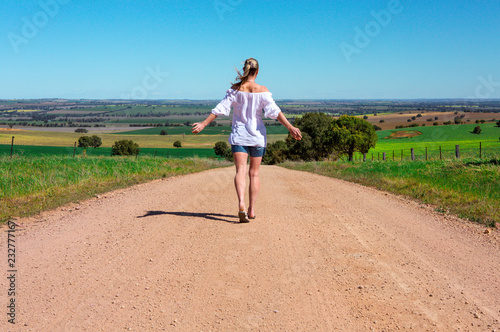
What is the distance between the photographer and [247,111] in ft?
20.9

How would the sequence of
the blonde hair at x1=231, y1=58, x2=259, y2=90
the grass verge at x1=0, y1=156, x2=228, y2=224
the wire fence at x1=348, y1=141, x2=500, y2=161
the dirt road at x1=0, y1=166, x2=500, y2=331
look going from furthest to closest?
the wire fence at x1=348, y1=141, x2=500, y2=161 < the grass verge at x1=0, y1=156, x2=228, y2=224 < the blonde hair at x1=231, y1=58, x2=259, y2=90 < the dirt road at x1=0, y1=166, x2=500, y2=331

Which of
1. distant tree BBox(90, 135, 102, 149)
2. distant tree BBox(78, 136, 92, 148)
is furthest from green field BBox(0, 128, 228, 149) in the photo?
distant tree BBox(78, 136, 92, 148)

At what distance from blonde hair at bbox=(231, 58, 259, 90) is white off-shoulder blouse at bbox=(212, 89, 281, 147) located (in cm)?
14

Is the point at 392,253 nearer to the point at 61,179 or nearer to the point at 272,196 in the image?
the point at 272,196

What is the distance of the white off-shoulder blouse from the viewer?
6.33m

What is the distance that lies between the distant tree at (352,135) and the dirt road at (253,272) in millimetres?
46589

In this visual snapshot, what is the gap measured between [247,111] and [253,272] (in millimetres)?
2858

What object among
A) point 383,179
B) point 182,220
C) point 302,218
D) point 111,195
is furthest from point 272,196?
point 383,179

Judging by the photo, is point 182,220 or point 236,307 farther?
point 182,220

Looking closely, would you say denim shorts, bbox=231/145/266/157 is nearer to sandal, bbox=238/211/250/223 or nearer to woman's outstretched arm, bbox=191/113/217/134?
woman's outstretched arm, bbox=191/113/217/134

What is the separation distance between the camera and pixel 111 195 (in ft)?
33.9

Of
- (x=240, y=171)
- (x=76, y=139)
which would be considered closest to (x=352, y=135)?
(x=240, y=171)

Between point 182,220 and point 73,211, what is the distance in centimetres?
276

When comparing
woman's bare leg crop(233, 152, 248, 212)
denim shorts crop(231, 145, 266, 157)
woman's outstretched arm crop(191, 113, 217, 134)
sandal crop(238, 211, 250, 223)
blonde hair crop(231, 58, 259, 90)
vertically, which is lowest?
sandal crop(238, 211, 250, 223)
